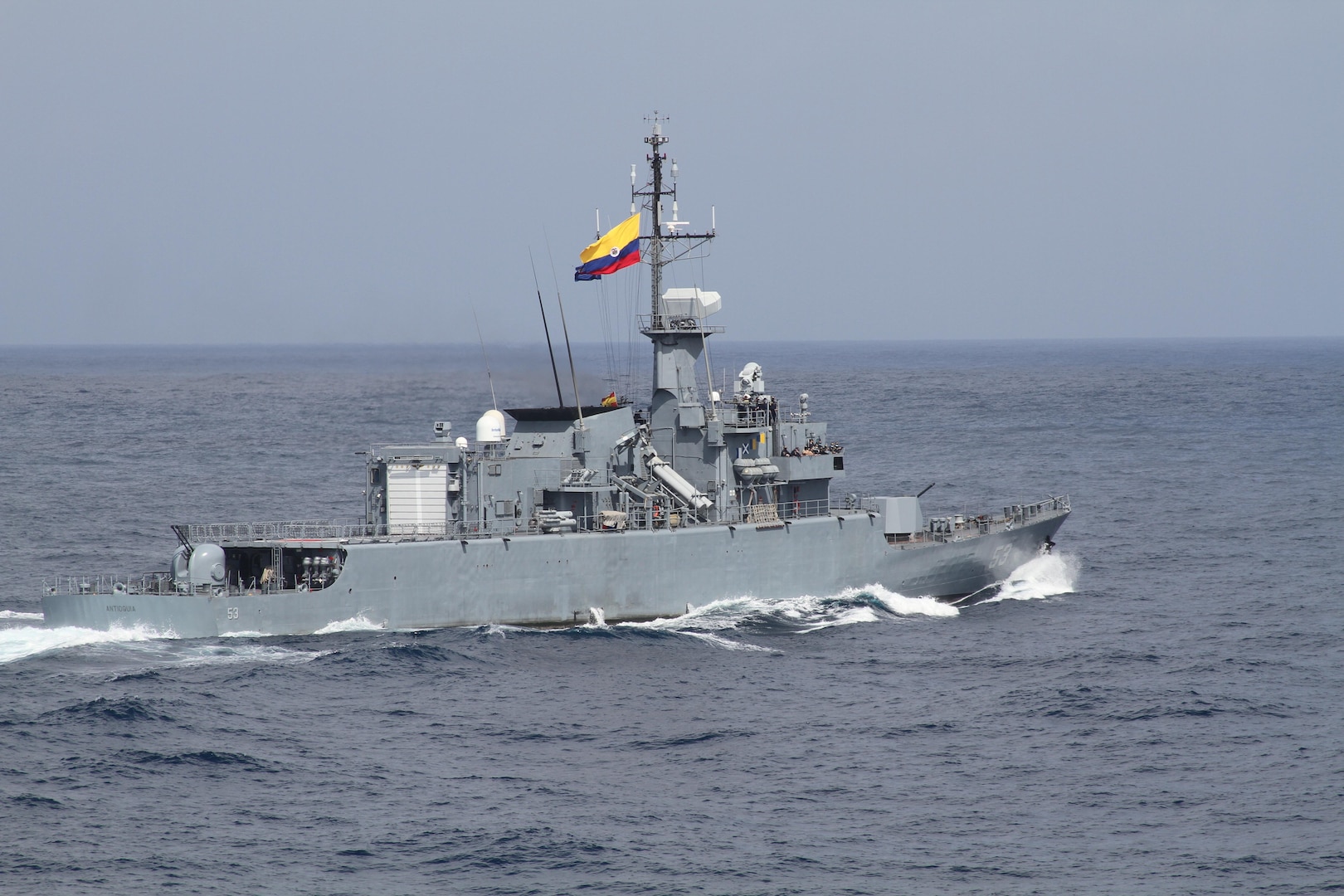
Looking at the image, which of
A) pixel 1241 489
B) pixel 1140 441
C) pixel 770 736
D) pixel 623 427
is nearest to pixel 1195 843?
pixel 770 736

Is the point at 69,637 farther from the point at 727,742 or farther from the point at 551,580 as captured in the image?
the point at 727,742

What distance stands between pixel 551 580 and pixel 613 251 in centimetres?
951

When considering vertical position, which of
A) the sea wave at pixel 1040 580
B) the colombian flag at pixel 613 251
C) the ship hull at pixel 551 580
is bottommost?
the sea wave at pixel 1040 580

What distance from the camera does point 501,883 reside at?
2230 centimetres

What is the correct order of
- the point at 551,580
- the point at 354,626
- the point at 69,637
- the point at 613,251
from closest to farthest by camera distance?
the point at 69,637, the point at 354,626, the point at 551,580, the point at 613,251

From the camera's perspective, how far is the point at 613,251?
3975cm

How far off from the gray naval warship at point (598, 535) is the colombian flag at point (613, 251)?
99mm

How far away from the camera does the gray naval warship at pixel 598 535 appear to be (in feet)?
116

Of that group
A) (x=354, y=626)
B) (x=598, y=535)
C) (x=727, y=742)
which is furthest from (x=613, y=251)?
(x=727, y=742)

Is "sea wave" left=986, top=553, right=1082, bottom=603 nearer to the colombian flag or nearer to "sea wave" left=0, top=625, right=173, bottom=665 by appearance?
the colombian flag

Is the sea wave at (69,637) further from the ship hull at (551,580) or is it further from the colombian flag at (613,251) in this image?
the colombian flag at (613,251)

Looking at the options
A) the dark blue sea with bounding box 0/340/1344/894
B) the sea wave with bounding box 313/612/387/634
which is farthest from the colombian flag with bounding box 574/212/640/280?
the sea wave with bounding box 313/612/387/634

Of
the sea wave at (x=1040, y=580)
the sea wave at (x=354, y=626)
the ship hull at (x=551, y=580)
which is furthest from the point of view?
the sea wave at (x=1040, y=580)

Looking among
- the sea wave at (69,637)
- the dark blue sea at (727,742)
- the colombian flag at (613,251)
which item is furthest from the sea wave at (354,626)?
the colombian flag at (613,251)
